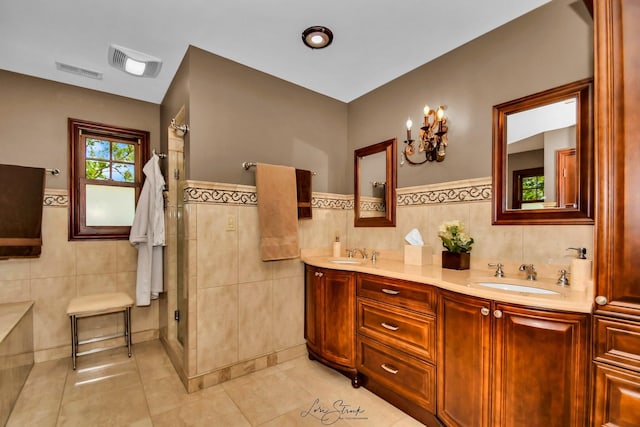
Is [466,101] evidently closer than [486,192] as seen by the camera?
No

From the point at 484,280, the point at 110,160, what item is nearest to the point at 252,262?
the point at 484,280

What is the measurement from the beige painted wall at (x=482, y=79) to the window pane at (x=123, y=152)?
2460 millimetres

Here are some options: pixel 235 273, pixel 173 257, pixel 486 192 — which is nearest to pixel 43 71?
pixel 173 257

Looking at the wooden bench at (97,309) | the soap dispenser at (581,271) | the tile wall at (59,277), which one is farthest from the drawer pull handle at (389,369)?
the tile wall at (59,277)

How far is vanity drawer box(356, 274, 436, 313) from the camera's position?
5.53 feet

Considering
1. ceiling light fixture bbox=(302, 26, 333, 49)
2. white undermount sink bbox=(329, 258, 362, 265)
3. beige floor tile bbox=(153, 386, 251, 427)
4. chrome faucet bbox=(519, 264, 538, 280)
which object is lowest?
beige floor tile bbox=(153, 386, 251, 427)

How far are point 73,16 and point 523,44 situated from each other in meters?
2.78

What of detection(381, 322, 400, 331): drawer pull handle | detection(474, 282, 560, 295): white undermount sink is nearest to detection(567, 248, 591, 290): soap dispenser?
detection(474, 282, 560, 295): white undermount sink

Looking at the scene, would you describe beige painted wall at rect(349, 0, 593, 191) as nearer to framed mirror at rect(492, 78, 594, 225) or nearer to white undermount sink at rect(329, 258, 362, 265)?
framed mirror at rect(492, 78, 594, 225)

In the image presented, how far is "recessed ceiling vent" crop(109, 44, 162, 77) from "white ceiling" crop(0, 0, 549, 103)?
5cm

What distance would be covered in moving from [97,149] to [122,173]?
29 cm

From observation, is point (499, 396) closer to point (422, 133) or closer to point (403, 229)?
point (403, 229)

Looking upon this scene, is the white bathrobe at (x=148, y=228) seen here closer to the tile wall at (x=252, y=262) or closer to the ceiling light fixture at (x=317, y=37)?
the tile wall at (x=252, y=262)

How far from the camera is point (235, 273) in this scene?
2.31 meters
